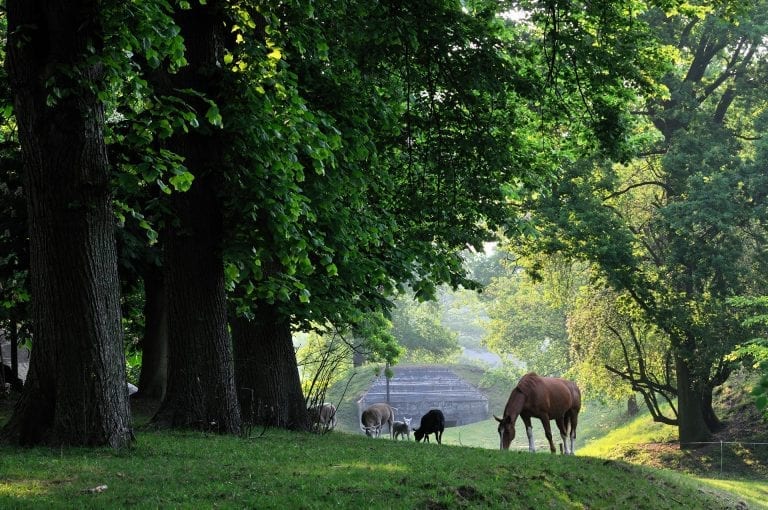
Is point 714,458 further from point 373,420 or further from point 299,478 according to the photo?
point 299,478

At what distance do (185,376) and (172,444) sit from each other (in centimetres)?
210

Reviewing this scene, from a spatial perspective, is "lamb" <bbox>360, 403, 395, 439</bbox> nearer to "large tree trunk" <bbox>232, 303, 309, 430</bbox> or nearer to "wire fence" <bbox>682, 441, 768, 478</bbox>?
"wire fence" <bbox>682, 441, 768, 478</bbox>

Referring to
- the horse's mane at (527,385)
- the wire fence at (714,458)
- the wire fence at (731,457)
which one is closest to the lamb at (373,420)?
the wire fence at (714,458)

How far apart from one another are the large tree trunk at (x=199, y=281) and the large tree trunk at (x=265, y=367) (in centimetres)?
315

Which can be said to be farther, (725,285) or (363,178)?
(725,285)

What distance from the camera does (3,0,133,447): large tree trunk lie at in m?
10.4

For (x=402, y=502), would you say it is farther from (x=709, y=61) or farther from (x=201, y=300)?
(x=709, y=61)

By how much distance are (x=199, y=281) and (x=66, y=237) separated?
3.48 meters

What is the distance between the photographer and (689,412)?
114ft

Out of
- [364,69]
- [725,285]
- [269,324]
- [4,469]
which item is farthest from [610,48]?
[725,285]

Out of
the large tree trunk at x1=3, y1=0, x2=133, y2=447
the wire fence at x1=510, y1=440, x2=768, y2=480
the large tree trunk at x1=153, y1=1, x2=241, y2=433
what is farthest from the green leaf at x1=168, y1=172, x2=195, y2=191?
the wire fence at x1=510, y1=440, x2=768, y2=480

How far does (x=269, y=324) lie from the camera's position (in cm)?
1748

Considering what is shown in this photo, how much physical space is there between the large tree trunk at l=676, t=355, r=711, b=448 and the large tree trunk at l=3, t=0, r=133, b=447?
2782cm

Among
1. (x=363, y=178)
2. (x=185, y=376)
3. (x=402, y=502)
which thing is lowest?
(x=402, y=502)
